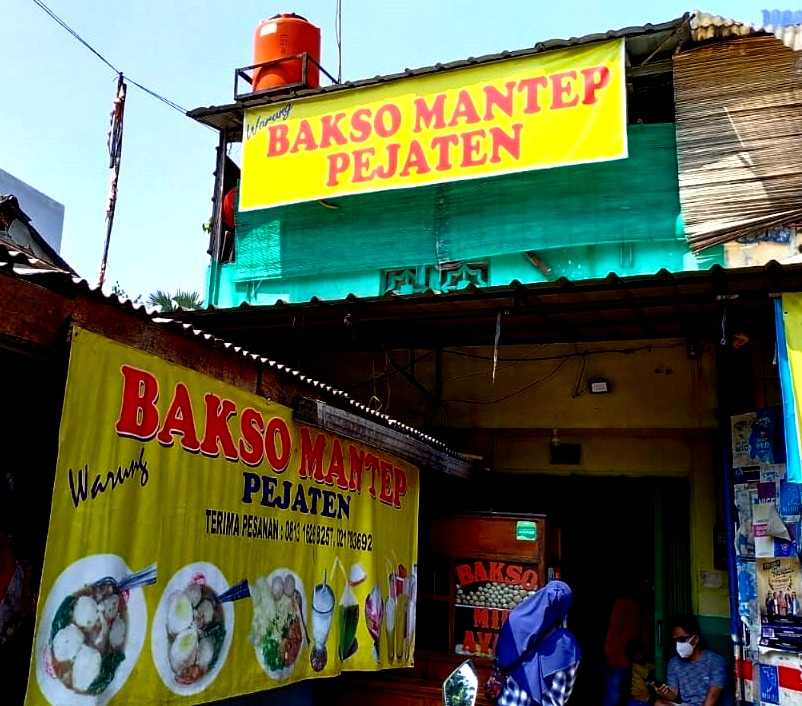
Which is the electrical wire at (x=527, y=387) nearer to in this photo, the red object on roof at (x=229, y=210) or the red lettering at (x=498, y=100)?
the red lettering at (x=498, y=100)

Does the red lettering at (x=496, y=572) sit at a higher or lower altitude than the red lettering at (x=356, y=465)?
lower

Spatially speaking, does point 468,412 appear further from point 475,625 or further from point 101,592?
point 101,592

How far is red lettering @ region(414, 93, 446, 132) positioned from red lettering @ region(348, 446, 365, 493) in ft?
13.9

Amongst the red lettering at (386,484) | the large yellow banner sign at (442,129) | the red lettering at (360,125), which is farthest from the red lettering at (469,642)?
the red lettering at (360,125)

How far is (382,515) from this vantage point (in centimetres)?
719

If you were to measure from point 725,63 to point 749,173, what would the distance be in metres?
1.31

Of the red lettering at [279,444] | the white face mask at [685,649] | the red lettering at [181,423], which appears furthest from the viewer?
the white face mask at [685,649]

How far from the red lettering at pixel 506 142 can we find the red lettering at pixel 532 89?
0.69 feet

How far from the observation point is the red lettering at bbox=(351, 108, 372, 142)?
9.56m

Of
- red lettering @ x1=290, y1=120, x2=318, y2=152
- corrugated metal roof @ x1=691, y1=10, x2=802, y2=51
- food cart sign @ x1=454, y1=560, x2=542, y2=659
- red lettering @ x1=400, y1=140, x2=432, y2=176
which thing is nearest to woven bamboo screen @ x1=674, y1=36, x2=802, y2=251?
corrugated metal roof @ x1=691, y1=10, x2=802, y2=51

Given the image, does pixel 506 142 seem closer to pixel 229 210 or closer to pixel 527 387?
pixel 527 387

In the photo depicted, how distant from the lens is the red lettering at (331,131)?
9672 mm

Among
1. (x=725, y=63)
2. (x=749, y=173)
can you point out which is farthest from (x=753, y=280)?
(x=725, y=63)

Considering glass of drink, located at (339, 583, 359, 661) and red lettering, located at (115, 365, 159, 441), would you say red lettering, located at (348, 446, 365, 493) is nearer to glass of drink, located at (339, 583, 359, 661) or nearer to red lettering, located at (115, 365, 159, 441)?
glass of drink, located at (339, 583, 359, 661)
